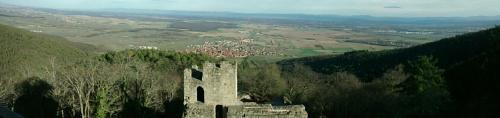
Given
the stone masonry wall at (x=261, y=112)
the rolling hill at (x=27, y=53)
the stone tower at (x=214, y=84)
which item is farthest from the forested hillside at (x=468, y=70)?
the rolling hill at (x=27, y=53)

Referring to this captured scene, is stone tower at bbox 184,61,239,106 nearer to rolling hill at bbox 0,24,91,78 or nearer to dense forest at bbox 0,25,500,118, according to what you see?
dense forest at bbox 0,25,500,118

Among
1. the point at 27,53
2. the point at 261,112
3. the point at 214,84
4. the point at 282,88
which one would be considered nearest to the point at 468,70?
the point at 282,88

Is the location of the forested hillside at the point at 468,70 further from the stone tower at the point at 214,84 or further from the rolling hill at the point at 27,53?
the rolling hill at the point at 27,53

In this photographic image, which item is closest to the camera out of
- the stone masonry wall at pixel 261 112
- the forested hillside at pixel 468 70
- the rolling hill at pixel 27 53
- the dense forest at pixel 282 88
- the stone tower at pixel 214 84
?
the stone masonry wall at pixel 261 112

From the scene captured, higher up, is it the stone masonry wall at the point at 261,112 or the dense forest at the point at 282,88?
the stone masonry wall at the point at 261,112

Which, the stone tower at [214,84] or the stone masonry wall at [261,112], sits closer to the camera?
the stone masonry wall at [261,112]

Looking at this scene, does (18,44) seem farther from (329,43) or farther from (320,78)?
(329,43)

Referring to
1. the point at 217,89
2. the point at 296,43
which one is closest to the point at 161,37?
the point at 296,43
